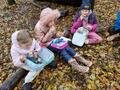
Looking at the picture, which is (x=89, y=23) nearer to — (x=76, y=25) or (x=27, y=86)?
(x=76, y=25)

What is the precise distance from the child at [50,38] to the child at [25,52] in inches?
18.0

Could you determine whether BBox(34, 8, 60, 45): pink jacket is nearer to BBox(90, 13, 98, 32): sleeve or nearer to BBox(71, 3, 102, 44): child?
BBox(71, 3, 102, 44): child

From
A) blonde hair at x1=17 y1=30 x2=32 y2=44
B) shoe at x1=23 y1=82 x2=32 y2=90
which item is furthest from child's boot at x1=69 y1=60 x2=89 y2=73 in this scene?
blonde hair at x1=17 y1=30 x2=32 y2=44

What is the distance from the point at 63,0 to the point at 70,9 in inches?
20.1

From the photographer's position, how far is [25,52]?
18.1ft

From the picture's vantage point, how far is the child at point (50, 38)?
591 centimetres

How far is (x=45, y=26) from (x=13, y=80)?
1405mm

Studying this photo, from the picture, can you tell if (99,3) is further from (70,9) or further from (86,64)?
(86,64)

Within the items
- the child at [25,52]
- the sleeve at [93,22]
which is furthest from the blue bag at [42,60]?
the sleeve at [93,22]

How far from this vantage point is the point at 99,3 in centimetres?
948

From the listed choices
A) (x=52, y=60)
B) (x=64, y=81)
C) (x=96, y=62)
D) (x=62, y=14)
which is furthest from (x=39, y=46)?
(x=62, y=14)

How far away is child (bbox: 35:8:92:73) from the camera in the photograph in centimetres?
591

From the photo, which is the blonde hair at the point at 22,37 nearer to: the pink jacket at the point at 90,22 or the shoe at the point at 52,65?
the shoe at the point at 52,65

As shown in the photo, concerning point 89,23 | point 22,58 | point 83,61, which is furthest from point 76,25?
point 22,58
